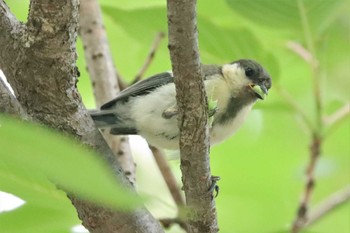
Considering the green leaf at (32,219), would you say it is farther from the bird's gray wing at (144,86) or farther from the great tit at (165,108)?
the bird's gray wing at (144,86)

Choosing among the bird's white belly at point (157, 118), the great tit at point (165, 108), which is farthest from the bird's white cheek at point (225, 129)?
the bird's white belly at point (157, 118)

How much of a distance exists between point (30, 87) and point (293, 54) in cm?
153

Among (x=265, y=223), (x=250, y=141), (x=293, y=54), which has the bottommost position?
(x=265, y=223)

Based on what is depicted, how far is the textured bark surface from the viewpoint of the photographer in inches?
40.9

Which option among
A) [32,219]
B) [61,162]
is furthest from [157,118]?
[61,162]

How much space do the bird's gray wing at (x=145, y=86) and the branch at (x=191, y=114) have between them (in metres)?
0.98

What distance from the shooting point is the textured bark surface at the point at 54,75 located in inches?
40.9

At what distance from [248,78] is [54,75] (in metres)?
1.44

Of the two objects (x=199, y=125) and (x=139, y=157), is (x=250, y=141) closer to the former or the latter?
(x=139, y=157)

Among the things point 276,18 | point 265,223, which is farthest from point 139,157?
point 276,18

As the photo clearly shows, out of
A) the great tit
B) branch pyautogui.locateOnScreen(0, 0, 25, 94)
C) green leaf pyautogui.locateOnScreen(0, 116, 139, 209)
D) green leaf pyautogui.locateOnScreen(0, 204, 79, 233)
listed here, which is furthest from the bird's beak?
green leaf pyautogui.locateOnScreen(0, 116, 139, 209)

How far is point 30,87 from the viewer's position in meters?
1.10

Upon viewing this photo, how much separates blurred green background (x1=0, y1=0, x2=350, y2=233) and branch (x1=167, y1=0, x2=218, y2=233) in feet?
2.36

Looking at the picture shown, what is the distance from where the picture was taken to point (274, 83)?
2.05 metres
